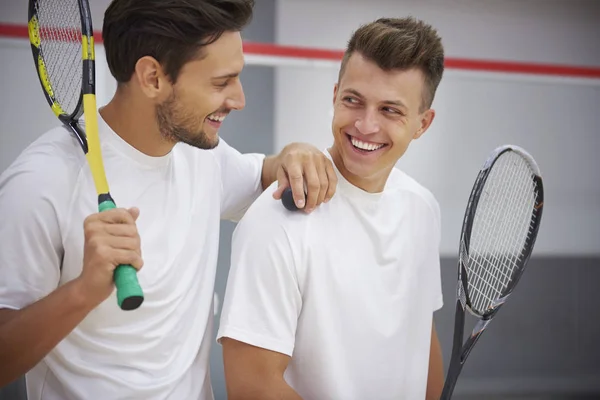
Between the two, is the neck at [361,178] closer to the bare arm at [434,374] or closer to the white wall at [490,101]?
the bare arm at [434,374]

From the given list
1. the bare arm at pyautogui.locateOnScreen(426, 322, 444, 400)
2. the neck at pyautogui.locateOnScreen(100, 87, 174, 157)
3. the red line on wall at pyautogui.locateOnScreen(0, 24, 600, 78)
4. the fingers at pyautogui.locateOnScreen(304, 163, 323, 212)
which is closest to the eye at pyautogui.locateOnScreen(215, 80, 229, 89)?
the neck at pyautogui.locateOnScreen(100, 87, 174, 157)

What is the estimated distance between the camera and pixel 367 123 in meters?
1.31

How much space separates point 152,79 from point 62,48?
253 millimetres

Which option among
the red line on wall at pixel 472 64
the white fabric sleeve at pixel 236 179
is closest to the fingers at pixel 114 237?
the white fabric sleeve at pixel 236 179

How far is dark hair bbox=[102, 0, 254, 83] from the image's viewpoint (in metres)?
1.17

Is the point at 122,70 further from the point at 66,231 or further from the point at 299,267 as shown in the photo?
the point at 299,267

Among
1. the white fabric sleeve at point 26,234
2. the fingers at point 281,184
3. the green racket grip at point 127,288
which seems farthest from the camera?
the fingers at point 281,184

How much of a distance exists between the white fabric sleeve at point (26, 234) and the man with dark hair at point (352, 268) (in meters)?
0.31

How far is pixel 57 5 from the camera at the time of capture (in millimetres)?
1325

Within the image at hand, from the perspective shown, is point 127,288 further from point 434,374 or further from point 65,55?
point 434,374

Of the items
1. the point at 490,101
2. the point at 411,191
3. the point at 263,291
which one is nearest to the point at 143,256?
the point at 263,291

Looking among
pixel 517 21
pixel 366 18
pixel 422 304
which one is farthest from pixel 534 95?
pixel 422 304

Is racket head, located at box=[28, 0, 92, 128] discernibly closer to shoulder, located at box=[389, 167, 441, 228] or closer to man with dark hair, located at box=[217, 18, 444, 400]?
man with dark hair, located at box=[217, 18, 444, 400]

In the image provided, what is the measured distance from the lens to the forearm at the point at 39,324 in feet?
3.38
